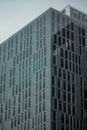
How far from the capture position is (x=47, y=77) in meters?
115

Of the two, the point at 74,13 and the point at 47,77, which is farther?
the point at 74,13

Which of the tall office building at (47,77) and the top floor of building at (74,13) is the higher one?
the top floor of building at (74,13)

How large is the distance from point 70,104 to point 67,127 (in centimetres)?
780

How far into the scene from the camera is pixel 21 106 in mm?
125188

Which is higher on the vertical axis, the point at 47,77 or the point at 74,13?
A: the point at 74,13

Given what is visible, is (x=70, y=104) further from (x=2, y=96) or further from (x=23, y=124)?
(x=2, y=96)

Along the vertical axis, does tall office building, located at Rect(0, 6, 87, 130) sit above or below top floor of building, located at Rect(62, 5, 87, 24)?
below

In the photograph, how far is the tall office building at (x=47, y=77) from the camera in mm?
113812

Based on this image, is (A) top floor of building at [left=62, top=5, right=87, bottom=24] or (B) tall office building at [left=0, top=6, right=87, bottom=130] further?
(A) top floor of building at [left=62, top=5, right=87, bottom=24]

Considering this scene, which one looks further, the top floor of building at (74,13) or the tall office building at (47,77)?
the top floor of building at (74,13)

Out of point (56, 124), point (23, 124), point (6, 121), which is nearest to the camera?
point (56, 124)

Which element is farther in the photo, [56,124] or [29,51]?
[29,51]

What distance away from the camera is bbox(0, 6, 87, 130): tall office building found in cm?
11381

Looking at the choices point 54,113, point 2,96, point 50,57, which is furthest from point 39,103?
point 2,96
